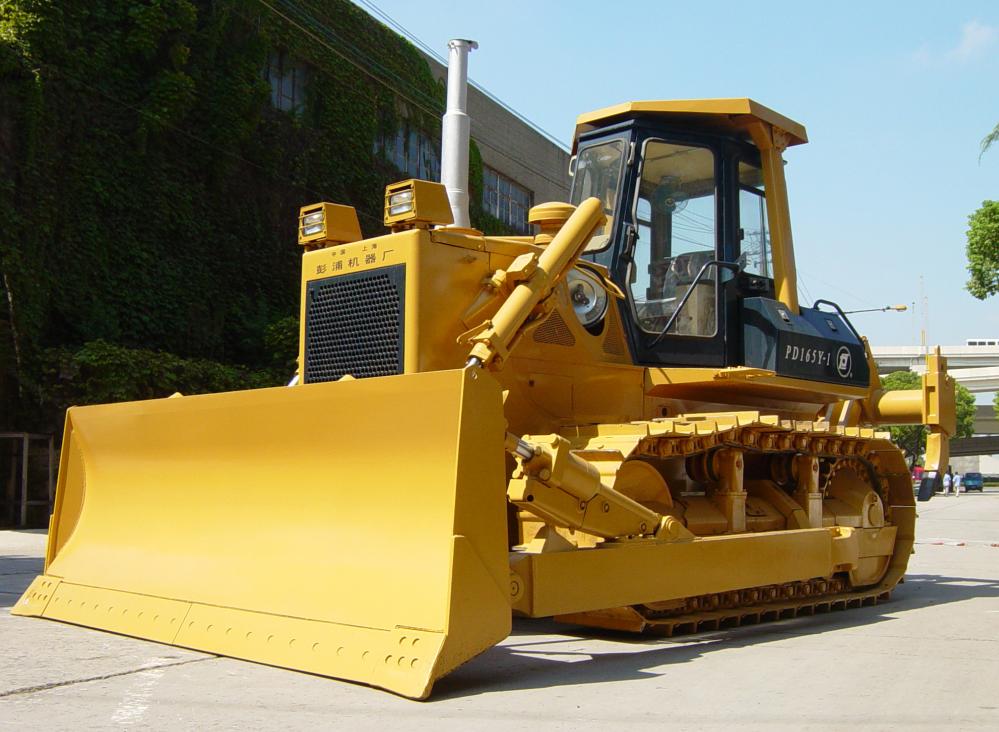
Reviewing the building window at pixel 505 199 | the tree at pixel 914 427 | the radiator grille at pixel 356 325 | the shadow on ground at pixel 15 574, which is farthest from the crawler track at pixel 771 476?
the tree at pixel 914 427

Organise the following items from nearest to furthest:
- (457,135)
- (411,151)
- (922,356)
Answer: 1. (457,135)
2. (411,151)
3. (922,356)

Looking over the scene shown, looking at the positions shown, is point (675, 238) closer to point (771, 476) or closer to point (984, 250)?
point (771, 476)

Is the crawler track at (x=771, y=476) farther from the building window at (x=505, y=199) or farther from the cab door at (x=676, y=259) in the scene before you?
the building window at (x=505, y=199)

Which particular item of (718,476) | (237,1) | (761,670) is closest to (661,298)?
(718,476)

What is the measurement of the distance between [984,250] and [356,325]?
26.1m

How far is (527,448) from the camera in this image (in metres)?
5.43

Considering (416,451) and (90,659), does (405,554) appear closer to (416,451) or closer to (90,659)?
(416,451)

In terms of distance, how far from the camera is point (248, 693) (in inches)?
186

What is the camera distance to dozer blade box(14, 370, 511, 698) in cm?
486

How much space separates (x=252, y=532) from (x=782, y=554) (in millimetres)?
3448

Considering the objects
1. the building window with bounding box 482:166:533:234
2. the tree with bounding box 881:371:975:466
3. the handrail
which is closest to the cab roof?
the handrail

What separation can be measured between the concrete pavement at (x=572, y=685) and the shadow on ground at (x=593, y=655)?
0.01m

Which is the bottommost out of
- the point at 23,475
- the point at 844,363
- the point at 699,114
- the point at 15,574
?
the point at 15,574

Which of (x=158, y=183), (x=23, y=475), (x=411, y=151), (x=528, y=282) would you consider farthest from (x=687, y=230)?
(x=411, y=151)
